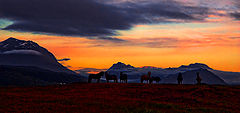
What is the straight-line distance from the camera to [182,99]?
1695 inches

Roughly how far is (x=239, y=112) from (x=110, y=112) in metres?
16.8

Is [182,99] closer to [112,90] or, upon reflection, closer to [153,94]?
[153,94]

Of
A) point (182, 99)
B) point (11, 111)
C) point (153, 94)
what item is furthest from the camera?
point (153, 94)

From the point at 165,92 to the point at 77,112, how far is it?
2738cm

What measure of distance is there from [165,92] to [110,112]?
25.5m

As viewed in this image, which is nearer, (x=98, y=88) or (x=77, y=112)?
(x=77, y=112)

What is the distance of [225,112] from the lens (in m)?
31.1

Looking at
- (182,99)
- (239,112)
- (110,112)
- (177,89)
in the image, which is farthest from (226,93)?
(110,112)

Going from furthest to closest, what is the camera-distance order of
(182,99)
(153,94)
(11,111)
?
(153,94), (182,99), (11,111)

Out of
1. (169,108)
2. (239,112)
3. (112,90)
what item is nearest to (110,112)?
(169,108)

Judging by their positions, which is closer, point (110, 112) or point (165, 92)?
point (110, 112)

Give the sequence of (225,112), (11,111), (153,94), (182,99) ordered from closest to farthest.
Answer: (11,111) → (225,112) → (182,99) → (153,94)

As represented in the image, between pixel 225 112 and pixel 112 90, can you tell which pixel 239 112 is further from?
pixel 112 90

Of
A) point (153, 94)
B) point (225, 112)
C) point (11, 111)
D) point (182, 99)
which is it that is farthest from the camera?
point (153, 94)
